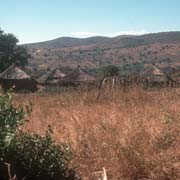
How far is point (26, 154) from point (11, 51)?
201ft

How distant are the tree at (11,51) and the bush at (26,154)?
57.1 m

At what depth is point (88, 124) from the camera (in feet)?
18.5

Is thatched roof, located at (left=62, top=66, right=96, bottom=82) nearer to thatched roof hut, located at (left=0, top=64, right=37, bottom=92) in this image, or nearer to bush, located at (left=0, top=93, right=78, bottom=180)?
thatched roof hut, located at (left=0, top=64, right=37, bottom=92)

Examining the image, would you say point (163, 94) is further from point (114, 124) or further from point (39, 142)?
point (39, 142)

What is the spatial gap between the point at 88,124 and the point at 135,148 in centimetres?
117

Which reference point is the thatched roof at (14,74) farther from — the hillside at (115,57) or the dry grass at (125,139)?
the hillside at (115,57)

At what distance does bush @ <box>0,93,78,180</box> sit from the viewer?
13.8ft

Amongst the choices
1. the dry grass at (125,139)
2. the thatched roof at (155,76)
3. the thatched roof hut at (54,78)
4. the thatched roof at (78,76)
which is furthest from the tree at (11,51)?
the dry grass at (125,139)

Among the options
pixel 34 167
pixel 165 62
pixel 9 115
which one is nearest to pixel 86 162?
pixel 34 167

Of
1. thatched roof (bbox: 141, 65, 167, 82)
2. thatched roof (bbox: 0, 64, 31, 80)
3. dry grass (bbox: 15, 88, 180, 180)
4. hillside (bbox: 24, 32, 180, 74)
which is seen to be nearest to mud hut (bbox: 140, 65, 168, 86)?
thatched roof (bbox: 141, 65, 167, 82)

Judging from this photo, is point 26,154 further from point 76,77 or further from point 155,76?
point 76,77

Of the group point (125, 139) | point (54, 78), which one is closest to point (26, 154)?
point (125, 139)

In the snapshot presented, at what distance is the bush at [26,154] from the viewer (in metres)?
4.22

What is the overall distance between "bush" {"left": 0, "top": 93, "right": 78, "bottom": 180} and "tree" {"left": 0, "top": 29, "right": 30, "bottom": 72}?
187 feet
